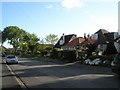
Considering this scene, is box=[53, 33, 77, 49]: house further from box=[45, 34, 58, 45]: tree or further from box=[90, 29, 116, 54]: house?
box=[90, 29, 116, 54]: house

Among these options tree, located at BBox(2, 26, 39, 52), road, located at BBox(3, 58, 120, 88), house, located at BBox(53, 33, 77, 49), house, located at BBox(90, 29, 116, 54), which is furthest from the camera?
tree, located at BBox(2, 26, 39, 52)

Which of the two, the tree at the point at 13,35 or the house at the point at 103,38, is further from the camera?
the tree at the point at 13,35

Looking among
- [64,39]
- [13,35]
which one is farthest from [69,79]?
[13,35]

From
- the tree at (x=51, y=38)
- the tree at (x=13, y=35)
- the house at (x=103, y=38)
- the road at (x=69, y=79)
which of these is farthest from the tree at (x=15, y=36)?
the road at (x=69, y=79)

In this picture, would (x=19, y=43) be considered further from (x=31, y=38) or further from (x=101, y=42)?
(x=101, y=42)

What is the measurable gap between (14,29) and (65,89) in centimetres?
9230

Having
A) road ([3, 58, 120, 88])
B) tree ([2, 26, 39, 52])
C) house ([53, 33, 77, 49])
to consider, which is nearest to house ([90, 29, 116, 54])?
house ([53, 33, 77, 49])

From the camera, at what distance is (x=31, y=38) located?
91750mm

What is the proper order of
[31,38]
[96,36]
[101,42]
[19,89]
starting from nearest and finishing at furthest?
[19,89]
[101,42]
[96,36]
[31,38]

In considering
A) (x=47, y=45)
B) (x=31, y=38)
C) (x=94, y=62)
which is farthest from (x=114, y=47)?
(x=31, y=38)

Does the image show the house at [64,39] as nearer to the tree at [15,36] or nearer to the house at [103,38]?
the house at [103,38]

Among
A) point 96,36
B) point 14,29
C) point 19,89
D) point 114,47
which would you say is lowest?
point 19,89

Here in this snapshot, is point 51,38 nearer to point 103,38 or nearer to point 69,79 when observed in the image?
point 103,38

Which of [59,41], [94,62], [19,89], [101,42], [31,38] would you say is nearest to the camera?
[19,89]
